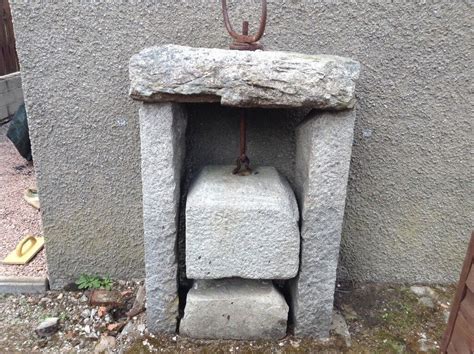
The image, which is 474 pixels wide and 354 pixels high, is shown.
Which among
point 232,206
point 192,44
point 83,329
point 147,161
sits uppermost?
point 192,44

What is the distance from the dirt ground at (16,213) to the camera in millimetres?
1946

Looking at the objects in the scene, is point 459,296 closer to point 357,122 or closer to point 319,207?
point 319,207

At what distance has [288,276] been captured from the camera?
1.44 m

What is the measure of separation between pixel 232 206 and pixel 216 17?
2.52 feet

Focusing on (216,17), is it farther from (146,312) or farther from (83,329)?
(83,329)

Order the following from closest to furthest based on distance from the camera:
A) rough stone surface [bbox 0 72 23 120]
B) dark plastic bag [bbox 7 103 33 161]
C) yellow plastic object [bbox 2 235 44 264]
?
yellow plastic object [bbox 2 235 44 264], dark plastic bag [bbox 7 103 33 161], rough stone surface [bbox 0 72 23 120]

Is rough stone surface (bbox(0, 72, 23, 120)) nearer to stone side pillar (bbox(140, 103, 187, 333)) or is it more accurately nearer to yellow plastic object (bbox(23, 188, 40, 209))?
yellow plastic object (bbox(23, 188, 40, 209))

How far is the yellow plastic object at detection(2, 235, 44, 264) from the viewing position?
1974 millimetres

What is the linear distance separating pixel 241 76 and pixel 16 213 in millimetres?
1908

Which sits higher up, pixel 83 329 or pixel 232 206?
pixel 232 206

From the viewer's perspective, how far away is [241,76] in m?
1.21

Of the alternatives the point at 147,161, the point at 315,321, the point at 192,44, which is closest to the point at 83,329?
the point at 147,161

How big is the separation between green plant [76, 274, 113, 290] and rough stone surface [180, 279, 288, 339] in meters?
0.53

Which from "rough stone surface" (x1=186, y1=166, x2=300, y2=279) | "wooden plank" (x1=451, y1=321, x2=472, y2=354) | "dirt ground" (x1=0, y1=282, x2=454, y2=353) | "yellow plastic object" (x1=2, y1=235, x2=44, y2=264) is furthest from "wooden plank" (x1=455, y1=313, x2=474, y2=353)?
"yellow plastic object" (x1=2, y1=235, x2=44, y2=264)
